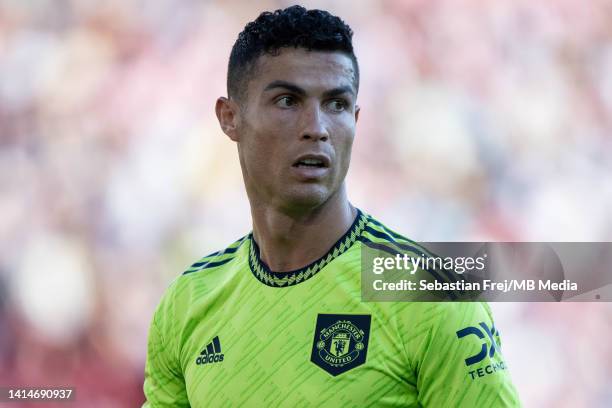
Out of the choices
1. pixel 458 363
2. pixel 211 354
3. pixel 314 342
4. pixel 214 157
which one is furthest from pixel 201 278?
pixel 214 157

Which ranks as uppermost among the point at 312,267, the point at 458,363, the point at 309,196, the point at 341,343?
the point at 309,196

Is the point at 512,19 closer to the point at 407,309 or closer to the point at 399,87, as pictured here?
the point at 399,87

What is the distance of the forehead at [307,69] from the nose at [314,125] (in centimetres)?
5

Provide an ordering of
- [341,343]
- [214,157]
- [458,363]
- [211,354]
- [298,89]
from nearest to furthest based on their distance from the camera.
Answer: [458,363]
[341,343]
[298,89]
[211,354]
[214,157]

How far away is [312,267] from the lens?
2.31 m

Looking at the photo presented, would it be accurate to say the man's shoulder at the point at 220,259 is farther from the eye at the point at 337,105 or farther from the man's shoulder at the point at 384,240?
the eye at the point at 337,105

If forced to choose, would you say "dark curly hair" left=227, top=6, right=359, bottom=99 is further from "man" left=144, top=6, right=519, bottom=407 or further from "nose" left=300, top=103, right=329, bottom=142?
"nose" left=300, top=103, right=329, bottom=142

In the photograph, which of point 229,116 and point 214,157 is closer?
point 229,116

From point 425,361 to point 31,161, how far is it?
3.48m

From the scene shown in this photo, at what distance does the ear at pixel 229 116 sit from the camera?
249cm

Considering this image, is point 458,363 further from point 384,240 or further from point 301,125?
point 301,125

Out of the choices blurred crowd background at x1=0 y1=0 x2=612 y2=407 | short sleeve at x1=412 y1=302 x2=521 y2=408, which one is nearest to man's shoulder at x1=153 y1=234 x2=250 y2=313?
short sleeve at x1=412 y1=302 x2=521 y2=408

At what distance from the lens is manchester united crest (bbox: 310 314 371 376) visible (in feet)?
6.93

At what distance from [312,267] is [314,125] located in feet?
1.23
